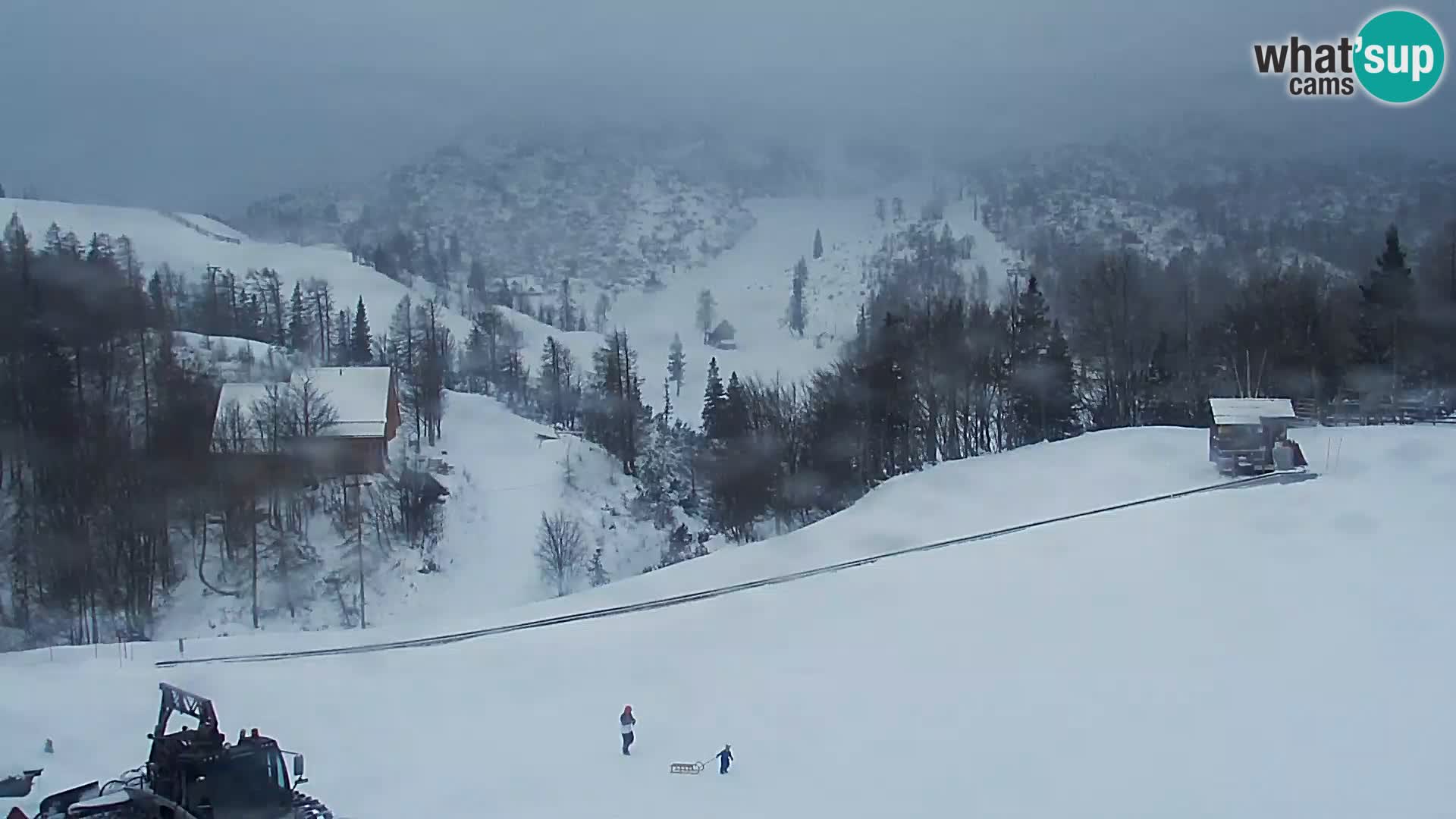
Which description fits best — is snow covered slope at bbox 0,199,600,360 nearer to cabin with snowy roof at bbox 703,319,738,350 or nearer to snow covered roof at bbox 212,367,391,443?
cabin with snowy roof at bbox 703,319,738,350

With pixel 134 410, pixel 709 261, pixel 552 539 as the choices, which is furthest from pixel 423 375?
pixel 709 261

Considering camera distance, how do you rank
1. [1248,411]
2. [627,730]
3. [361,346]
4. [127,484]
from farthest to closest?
[361,346]
[127,484]
[1248,411]
[627,730]

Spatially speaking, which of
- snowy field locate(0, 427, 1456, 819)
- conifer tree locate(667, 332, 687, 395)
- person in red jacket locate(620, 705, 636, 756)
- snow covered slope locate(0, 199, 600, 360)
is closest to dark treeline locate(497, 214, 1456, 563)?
snowy field locate(0, 427, 1456, 819)

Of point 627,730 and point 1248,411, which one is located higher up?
point 1248,411

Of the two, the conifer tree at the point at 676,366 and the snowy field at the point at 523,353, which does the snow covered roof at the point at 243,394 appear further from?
the conifer tree at the point at 676,366

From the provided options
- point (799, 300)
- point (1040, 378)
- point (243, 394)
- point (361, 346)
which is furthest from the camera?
Answer: point (799, 300)

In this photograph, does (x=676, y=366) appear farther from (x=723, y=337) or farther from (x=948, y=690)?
(x=948, y=690)

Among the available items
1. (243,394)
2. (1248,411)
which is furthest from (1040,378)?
(243,394)
